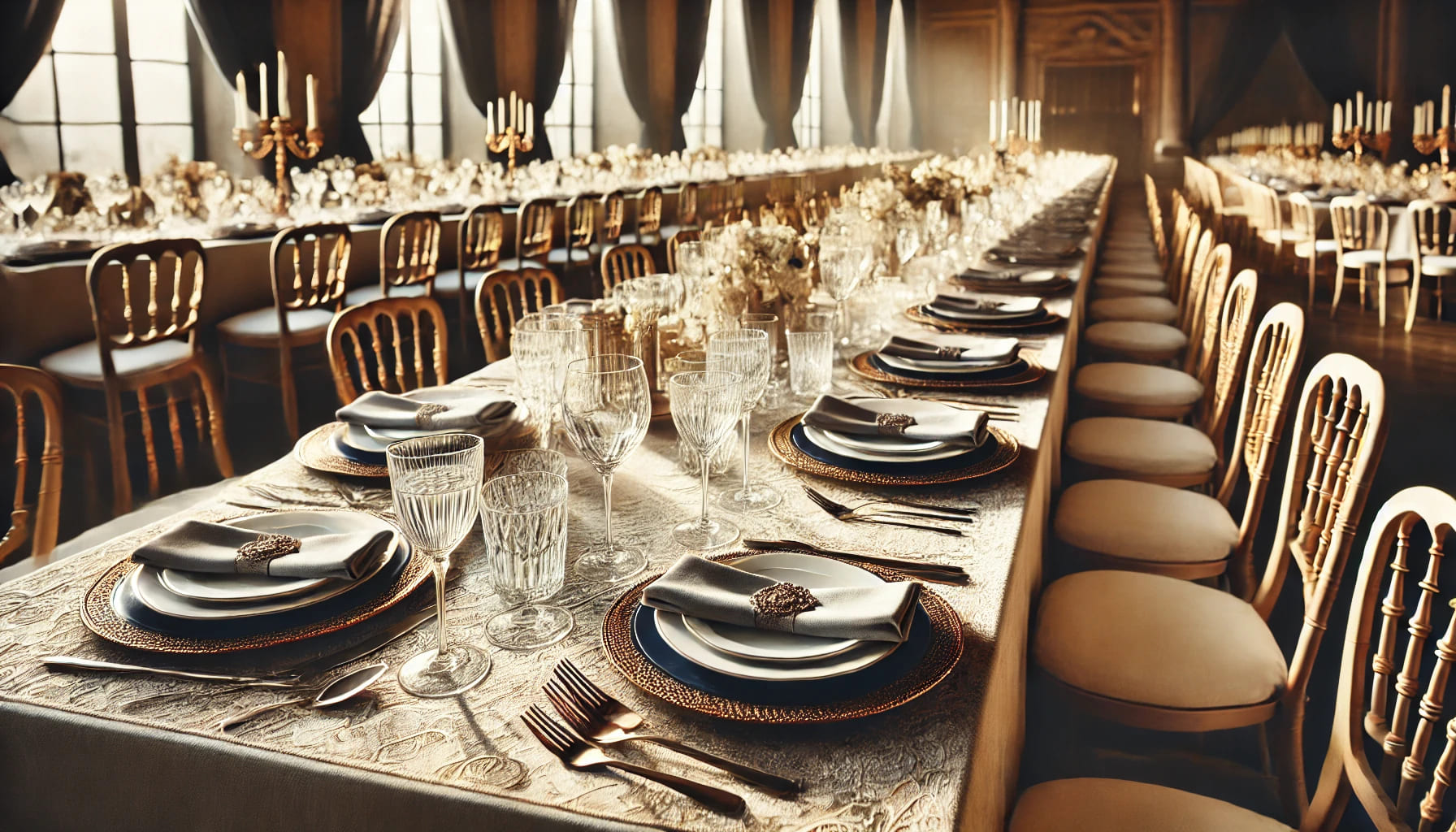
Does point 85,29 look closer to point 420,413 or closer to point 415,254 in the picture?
point 415,254

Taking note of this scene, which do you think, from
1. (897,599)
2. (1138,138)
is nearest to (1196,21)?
(1138,138)

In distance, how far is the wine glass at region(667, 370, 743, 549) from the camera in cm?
122

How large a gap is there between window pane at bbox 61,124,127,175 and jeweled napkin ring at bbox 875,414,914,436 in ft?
18.8

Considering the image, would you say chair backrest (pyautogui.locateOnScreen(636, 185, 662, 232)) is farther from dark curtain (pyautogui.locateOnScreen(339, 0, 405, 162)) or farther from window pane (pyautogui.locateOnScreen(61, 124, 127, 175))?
window pane (pyautogui.locateOnScreen(61, 124, 127, 175))

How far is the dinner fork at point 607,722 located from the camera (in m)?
0.79

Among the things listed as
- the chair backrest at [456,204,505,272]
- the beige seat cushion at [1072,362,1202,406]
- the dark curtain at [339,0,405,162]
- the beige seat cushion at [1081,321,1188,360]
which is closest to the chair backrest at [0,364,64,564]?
the beige seat cushion at [1072,362,1202,406]

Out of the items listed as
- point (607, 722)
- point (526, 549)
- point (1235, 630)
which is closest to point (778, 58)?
point (1235, 630)

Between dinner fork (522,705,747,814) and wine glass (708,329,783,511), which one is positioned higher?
wine glass (708,329,783,511)

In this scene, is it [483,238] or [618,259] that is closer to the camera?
[618,259]

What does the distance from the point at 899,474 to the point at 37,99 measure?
6120 millimetres

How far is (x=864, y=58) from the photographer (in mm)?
18453

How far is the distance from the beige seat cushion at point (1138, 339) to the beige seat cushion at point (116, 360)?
358 cm

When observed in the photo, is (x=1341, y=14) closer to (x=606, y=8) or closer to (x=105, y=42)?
(x=606, y=8)

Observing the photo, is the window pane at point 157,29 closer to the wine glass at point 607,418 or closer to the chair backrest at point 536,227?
the chair backrest at point 536,227
